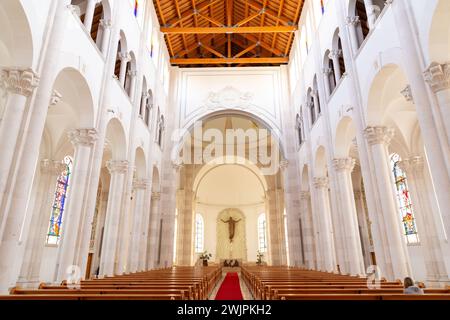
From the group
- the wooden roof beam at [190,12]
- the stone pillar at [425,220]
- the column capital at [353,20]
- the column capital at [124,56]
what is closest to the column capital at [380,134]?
the column capital at [353,20]

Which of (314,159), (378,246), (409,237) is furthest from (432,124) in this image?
(409,237)

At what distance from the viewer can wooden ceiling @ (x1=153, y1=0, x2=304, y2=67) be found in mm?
17188

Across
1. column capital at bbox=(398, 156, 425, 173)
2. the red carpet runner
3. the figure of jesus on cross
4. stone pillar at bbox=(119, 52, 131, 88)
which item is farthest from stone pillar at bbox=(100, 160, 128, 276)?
→ the figure of jesus on cross

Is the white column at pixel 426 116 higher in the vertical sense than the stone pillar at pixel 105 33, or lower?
lower

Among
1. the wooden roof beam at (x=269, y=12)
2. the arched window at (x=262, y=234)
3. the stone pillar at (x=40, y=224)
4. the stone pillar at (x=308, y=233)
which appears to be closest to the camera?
the stone pillar at (x=40, y=224)

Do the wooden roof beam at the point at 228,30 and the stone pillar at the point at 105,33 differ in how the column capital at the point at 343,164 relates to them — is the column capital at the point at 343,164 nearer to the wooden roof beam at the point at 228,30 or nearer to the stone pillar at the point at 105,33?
the stone pillar at the point at 105,33

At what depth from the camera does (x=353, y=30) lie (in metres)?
9.88

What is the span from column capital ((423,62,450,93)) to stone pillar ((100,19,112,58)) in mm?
9033

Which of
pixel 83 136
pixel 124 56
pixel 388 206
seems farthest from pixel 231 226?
pixel 83 136

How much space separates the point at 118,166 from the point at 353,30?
9.65m

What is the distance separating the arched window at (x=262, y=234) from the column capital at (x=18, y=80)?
25.4 m

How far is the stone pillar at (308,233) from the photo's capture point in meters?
15.4

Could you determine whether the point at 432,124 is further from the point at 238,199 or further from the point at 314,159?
the point at 238,199
